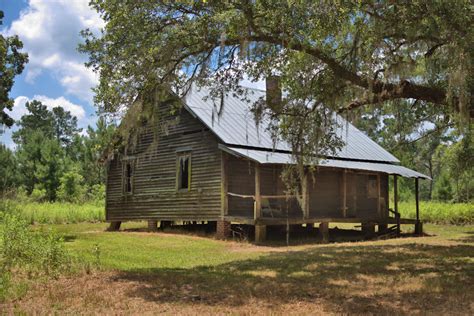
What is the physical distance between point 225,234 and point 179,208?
3163 mm

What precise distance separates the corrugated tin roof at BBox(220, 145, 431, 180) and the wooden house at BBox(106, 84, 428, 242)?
5 centimetres

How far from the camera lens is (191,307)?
289 inches

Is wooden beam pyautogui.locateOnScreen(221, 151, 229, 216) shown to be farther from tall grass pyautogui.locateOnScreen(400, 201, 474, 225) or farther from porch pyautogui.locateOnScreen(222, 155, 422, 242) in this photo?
tall grass pyautogui.locateOnScreen(400, 201, 474, 225)

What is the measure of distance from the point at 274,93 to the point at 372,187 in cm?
1345

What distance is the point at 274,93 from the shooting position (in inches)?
523

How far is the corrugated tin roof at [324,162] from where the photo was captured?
18.0 m

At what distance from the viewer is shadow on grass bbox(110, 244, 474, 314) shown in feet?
25.4

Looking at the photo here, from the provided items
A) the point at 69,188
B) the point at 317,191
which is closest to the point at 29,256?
the point at 317,191

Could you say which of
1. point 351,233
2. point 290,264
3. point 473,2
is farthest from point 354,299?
point 351,233

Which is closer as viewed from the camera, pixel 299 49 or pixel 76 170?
pixel 299 49

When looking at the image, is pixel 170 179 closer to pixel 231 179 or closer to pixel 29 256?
pixel 231 179

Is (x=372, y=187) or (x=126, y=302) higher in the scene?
(x=372, y=187)

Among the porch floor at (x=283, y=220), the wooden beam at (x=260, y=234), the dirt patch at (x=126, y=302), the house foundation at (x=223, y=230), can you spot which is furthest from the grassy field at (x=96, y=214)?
the dirt patch at (x=126, y=302)

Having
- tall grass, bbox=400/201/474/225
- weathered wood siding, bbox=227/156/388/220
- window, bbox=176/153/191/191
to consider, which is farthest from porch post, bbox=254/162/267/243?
tall grass, bbox=400/201/474/225
